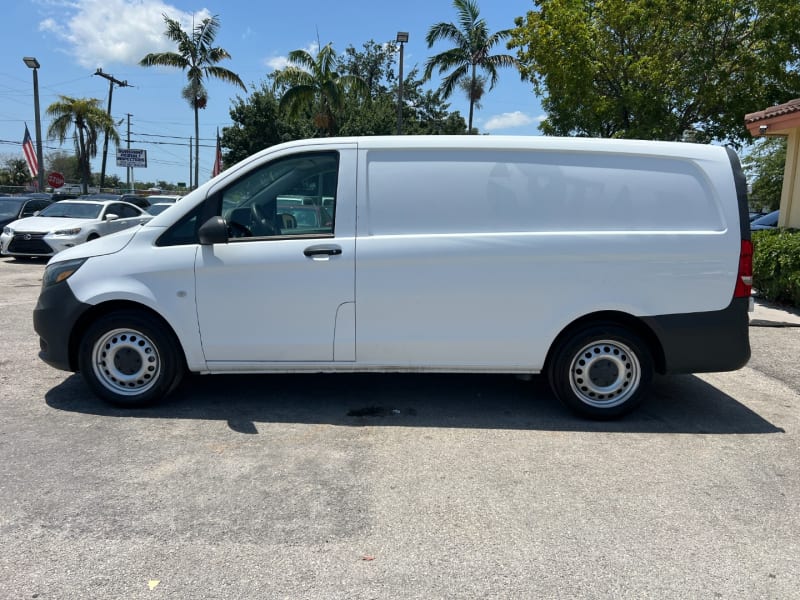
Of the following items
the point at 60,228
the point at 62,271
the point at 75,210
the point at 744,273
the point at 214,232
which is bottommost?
the point at 62,271

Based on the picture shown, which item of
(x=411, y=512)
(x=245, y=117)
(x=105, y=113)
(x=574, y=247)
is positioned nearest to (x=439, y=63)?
(x=245, y=117)

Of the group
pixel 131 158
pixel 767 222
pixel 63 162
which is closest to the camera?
pixel 767 222

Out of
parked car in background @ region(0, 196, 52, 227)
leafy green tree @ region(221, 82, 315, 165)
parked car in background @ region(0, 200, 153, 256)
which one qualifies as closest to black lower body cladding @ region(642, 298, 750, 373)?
parked car in background @ region(0, 200, 153, 256)

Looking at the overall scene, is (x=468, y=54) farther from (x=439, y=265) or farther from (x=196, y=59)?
(x=439, y=265)

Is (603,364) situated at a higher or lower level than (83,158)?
lower

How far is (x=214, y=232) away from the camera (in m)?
4.33

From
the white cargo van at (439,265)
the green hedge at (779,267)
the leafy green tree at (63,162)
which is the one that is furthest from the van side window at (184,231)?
the leafy green tree at (63,162)

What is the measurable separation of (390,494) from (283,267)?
1819 mm

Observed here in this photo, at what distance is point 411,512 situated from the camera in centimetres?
327

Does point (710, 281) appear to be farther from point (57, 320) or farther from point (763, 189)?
point (763, 189)

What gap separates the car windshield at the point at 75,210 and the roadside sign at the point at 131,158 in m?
18.6

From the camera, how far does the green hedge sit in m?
9.06

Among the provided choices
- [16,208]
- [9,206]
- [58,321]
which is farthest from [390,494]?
[9,206]

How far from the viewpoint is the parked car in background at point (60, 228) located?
13.6 meters
